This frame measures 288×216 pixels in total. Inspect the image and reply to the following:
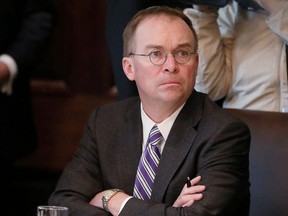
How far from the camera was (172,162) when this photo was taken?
238 cm

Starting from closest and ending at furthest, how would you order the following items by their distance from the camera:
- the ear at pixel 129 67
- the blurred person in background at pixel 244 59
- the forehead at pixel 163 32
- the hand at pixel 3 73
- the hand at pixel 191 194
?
the hand at pixel 191 194
the forehead at pixel 163 32
the ear at pixel 129 67
the blurred person in background at pixel 244 59
the hand at pixel 3 73

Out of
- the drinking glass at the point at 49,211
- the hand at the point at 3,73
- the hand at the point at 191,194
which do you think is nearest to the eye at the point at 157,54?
the hand at the point at 191,194

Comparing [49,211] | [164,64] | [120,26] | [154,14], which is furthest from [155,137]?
[120,26]

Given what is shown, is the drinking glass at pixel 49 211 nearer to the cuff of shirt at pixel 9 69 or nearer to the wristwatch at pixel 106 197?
the wristwatch at pixel 106 197

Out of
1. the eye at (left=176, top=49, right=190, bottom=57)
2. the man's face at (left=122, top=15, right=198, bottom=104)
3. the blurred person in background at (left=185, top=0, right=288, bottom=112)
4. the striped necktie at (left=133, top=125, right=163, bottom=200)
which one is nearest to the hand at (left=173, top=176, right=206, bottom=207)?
the striped necktie at (left=133, top=125, right=163, bottom=200)

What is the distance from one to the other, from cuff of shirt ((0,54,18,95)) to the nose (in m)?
1.19

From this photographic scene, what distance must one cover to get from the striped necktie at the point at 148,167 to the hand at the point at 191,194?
0.12m

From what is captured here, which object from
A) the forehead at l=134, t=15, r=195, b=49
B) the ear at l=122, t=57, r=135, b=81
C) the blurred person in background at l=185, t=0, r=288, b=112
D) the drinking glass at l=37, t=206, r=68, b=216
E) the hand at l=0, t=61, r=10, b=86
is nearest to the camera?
the drinking glass at l=37, t=206, r=68, b=216

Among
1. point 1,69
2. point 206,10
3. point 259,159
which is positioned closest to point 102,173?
point 259,159

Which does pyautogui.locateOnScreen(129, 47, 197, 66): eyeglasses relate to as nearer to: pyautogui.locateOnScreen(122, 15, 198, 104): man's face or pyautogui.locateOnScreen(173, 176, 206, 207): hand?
pyautogui.locateOnScreen(122, 15, 198, 104): man's face

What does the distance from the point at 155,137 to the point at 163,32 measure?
1.00 feet

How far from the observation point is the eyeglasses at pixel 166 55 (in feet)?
7.79

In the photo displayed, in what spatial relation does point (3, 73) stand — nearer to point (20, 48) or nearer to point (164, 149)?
point (20, 48)

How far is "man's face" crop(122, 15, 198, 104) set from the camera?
2.36 meters
